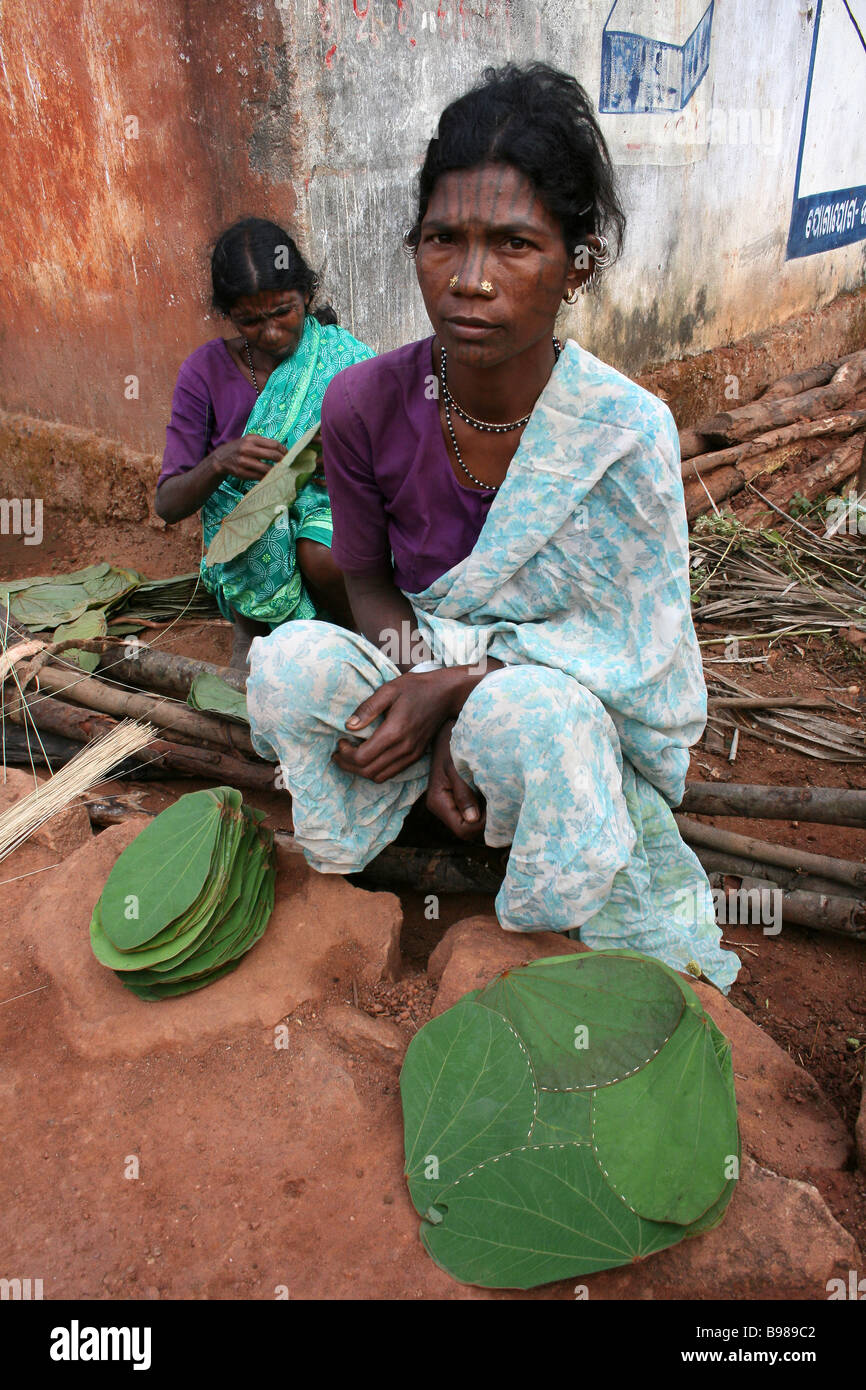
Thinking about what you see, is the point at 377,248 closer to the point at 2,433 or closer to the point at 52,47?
the point at 52,47

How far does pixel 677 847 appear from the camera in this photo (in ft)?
6.71

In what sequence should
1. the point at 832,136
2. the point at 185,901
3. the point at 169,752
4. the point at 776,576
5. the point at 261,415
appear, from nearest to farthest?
the point at 185,901 < the point at 169,752 < the point at 261,415 < the point at 776,576 < the point at 832,136

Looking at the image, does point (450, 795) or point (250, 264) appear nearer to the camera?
point (450, 795)

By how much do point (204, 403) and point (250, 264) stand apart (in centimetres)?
48

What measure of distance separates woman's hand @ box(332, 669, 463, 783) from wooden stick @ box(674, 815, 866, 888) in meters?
0.83

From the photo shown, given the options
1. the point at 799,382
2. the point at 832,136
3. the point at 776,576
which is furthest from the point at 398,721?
the point at 832,136

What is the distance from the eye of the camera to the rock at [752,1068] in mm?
1592

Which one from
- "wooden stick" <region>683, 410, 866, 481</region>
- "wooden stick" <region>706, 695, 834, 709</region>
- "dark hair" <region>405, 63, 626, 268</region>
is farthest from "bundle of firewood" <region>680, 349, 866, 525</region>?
"dark hair" <region>405, 63, 626, 268</region>

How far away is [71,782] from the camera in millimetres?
2348

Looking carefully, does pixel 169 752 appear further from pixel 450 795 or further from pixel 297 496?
pixel 450 795

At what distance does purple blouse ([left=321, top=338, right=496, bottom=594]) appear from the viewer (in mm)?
1936

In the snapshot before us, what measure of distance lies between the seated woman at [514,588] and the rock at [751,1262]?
1.80ft

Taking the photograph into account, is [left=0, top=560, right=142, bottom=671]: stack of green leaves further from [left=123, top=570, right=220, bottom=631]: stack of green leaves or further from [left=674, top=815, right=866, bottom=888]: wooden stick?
[left=674, top=815, right=866, bottom=888]: wooden stick

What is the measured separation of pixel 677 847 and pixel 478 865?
464 millimetres
